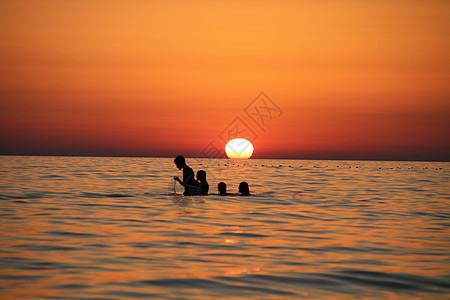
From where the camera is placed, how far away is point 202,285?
9.78 meters

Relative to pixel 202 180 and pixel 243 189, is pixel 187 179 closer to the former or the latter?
pixel 202 180

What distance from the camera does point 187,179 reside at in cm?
2731

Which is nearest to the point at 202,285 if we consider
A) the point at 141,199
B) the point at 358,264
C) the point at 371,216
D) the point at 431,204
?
the point at 358,264

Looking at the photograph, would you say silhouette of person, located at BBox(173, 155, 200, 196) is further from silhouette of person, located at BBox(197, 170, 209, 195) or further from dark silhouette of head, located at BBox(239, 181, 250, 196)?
dark silhouette of head, located at BBox(239, 181, 250, 196)

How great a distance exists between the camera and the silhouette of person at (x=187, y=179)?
2589 cm

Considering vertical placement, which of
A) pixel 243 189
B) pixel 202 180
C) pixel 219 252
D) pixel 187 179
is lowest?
pixel 219 252

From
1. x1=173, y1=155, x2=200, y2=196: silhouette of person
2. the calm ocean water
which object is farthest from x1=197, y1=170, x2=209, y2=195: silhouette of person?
the calm ocean water

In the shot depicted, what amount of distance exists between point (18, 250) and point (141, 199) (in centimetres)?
1514

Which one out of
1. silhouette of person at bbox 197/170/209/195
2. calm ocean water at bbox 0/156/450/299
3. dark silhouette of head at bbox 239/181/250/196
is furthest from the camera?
dark silhouette of head at bbox 239/181/250/196

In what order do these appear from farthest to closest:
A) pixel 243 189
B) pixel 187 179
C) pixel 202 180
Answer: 1. pixel 243 189
2. pixel 202 180
3. pixel 187 179

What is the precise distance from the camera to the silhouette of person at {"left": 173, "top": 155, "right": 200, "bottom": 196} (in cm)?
2589

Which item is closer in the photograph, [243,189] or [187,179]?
[187,179]

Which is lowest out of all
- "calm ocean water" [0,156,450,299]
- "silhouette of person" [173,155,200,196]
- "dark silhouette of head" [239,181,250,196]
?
"calm ocean water" [0,156,450,299]

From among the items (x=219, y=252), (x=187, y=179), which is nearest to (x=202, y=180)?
(x=187, y=179)
